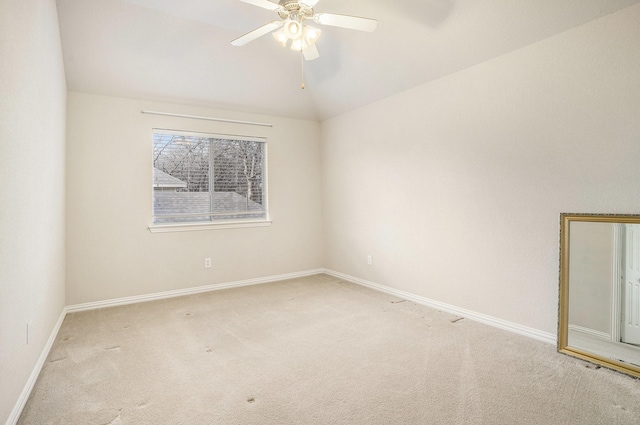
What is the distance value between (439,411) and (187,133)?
3.77 metres

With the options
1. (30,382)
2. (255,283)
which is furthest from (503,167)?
(30,382)

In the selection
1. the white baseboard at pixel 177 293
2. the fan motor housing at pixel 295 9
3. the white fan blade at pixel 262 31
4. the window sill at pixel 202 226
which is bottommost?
the white baseboard at pixel 177 293

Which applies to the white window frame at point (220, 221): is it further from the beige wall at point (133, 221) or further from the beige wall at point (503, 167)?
the beige wall at point (503, 167)

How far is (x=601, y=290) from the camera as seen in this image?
231 cm

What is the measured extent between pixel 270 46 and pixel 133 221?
8.05 ft

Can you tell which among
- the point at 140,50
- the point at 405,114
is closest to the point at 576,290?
the point at 405,114

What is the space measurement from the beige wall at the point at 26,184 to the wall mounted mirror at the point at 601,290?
3.31m

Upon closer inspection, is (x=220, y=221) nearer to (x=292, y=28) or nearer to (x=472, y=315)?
(x=292, y=28)

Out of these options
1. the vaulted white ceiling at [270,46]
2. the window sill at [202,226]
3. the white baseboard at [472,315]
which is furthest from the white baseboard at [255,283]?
the vaulted white ceiling at [270,46]

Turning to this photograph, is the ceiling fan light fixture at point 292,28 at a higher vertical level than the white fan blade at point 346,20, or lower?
lower

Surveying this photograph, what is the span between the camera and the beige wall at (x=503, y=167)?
2.28m

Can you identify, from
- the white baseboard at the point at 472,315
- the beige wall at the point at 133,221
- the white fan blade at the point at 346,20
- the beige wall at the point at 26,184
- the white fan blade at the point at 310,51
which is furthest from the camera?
the beige wall at the point at 133,221

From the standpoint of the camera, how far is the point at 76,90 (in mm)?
3488

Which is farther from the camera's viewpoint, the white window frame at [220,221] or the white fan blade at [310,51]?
the white window frame at [220,221]
